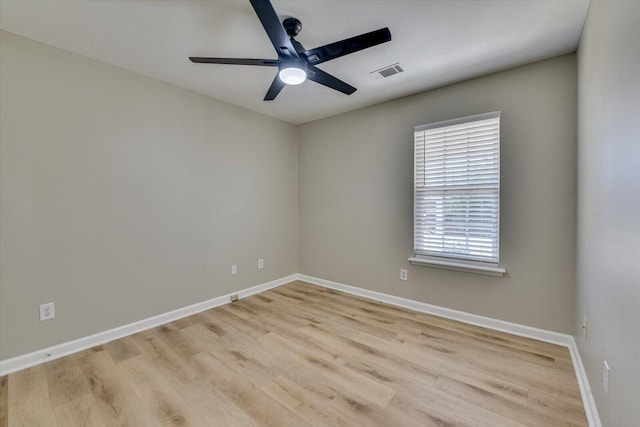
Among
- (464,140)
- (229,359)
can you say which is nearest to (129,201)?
(229,359)

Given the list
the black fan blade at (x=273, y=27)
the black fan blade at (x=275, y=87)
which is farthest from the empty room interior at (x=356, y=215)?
the black fan blade at (x=275, y=87)

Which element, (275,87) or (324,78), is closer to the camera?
(324,78)

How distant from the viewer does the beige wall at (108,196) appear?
201 cm

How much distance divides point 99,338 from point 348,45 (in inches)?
123

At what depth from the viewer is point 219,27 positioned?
193 centimetres

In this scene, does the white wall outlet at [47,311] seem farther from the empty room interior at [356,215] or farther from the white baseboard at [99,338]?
the white baseboard at [99,338]

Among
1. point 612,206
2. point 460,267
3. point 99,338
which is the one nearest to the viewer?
point 612,206

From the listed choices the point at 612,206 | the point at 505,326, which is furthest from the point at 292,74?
the point at 505,326

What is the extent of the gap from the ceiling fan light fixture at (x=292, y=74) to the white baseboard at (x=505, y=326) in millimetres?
2622

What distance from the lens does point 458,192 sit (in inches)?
109

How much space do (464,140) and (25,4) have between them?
3.57 m

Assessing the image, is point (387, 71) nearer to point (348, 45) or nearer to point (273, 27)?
point (348, 45)

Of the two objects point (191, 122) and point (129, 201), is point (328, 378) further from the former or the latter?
point (191, 122)

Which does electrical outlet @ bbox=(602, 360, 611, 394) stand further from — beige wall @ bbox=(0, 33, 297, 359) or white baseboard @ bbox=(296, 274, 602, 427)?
beige wall @ bbox=(0, 33, 297, 359)
